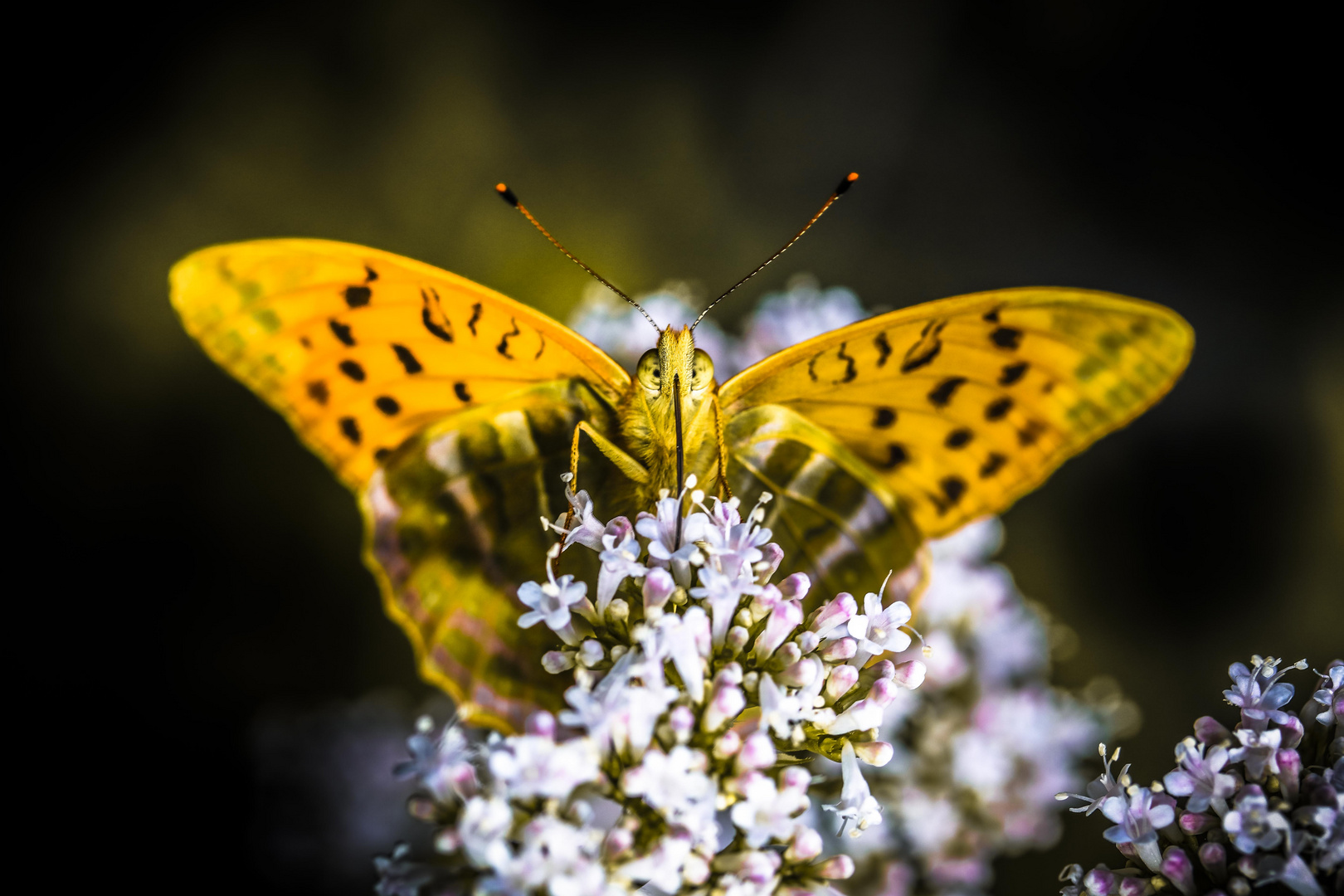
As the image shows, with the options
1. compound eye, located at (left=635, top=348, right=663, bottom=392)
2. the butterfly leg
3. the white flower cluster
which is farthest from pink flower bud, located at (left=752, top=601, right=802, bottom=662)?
compound eye, located at (left=635, top=348, right=663, bottom=392)

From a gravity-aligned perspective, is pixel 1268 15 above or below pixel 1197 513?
above

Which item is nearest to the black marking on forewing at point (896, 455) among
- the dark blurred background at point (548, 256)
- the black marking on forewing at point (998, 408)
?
the black marking on forewing at point (998, 408)

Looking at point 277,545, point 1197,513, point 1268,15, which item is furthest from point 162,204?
point 1268,15

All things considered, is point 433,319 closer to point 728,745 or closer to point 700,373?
point 700,373

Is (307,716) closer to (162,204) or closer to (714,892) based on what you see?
(714,892)

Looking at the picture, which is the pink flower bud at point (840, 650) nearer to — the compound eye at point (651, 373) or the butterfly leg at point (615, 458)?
the butterfly leg at point (615, 458)

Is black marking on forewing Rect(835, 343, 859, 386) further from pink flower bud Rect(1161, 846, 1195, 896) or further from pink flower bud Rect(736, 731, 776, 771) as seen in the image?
pink flower bud Rect(1161, 846, 1195, 896)
